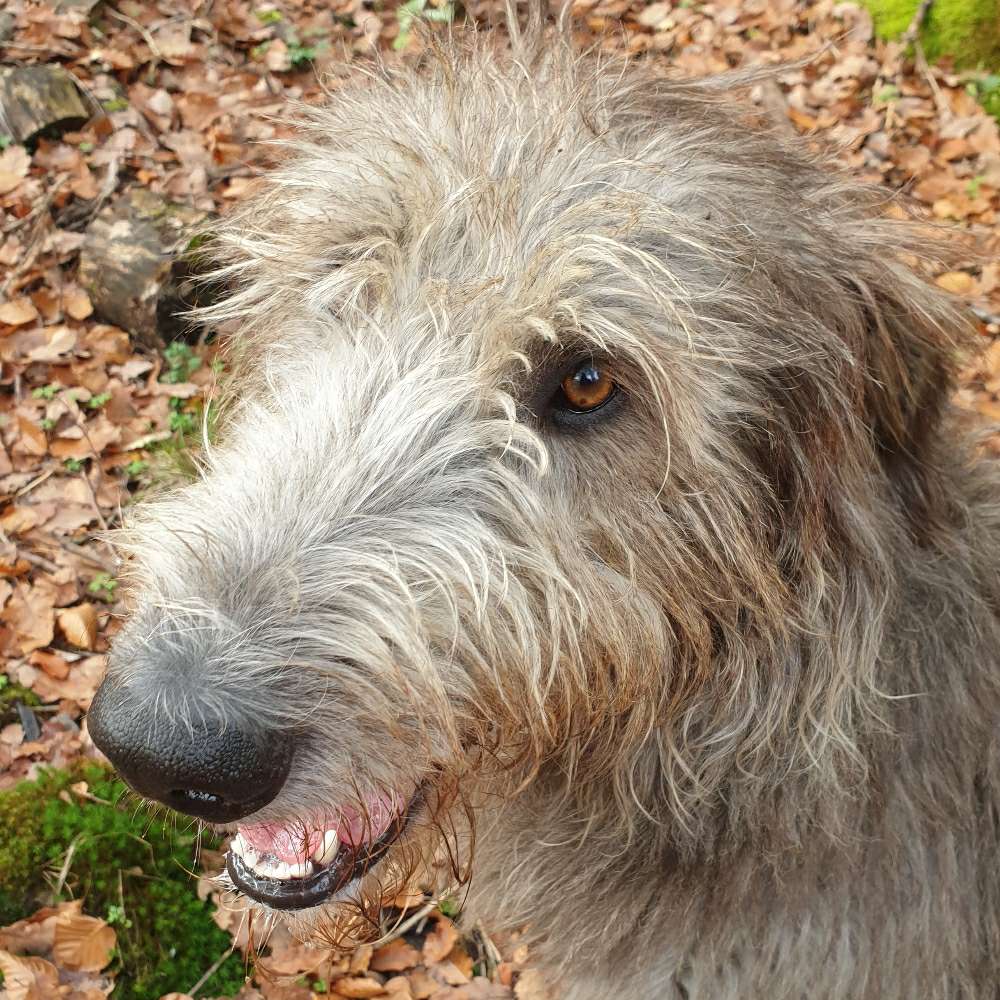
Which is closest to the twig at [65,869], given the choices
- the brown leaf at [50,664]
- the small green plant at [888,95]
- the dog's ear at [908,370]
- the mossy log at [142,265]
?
the brown leaf at [50,664]

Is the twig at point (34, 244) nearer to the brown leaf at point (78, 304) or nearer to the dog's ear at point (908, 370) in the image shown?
the brown leaf at point (78, 304)

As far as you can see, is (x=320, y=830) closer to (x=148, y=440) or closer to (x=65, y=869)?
(x=65, y=869)

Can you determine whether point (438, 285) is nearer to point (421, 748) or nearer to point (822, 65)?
point (421, 748)

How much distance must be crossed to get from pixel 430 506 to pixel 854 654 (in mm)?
1088

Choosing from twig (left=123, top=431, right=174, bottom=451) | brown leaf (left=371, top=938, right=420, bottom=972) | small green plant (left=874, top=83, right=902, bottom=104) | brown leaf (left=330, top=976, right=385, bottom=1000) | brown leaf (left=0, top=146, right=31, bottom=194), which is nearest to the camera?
brown leaf (left=330, top=976, right=385, bottom=1000)

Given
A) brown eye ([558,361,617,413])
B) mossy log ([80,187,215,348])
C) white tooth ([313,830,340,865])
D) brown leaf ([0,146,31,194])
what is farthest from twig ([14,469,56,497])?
brown eye ([558,361,617,413])

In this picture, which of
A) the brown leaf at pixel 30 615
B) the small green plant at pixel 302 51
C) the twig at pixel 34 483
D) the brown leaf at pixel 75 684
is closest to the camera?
the brown leaf at pixel 75 684

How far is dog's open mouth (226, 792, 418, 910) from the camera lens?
2.35 meters

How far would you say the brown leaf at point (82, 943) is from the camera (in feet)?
11.9

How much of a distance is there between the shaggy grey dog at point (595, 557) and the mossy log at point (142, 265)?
2.75 m

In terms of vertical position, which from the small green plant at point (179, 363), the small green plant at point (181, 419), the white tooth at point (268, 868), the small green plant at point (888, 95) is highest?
the small green plant at point (888, 95)

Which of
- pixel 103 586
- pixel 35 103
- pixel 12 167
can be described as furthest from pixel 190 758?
pixel 35 103

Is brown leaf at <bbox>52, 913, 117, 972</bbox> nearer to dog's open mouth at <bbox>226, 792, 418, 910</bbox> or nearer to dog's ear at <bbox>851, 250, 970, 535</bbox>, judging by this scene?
dog's open mouth at <bbox>226, 792, 418, 910</bbox>

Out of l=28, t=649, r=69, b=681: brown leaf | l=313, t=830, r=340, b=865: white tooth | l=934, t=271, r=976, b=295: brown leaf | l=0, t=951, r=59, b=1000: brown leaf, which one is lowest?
Result: l=0, t=951, r=59, b=1000: brown leaf
